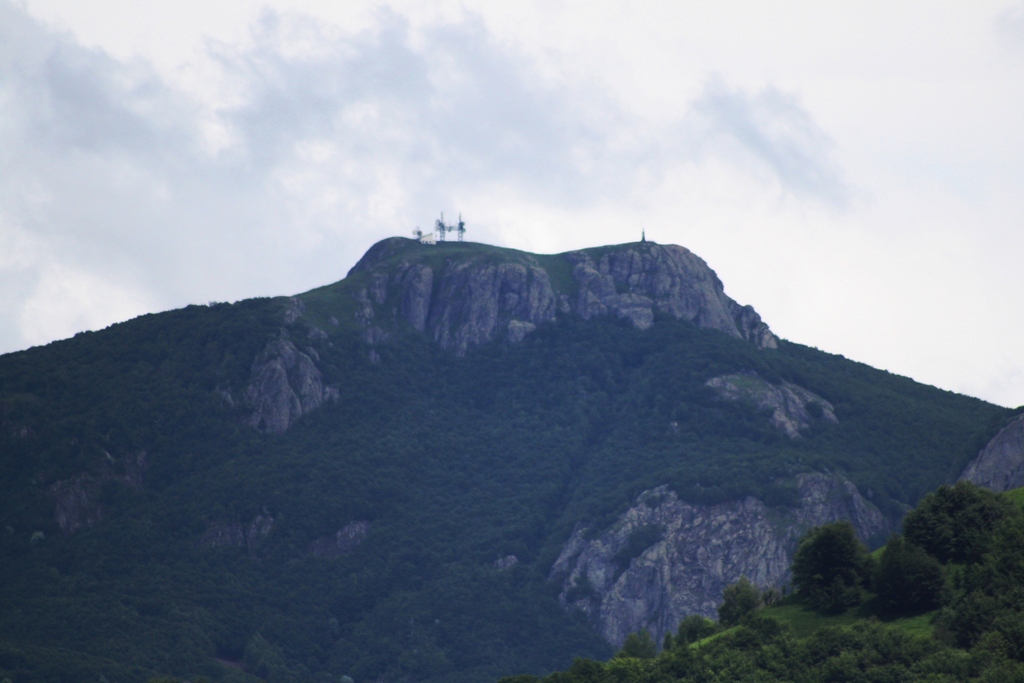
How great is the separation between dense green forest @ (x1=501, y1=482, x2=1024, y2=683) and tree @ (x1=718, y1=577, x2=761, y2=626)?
7.28 metres

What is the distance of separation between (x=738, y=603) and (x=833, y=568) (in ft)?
77.6

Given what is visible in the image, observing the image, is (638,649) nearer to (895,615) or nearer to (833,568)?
(833,568)

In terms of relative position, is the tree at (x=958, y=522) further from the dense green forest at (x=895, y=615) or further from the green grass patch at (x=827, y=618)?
the green grass patch at (x=827, y=618)

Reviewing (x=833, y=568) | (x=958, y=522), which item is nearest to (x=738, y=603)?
(x=833, y=568)

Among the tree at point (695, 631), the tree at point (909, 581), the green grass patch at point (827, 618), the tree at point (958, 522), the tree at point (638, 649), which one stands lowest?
the tree at point (638, 649)

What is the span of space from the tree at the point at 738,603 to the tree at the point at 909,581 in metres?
25.0

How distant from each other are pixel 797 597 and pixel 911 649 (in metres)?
25.7

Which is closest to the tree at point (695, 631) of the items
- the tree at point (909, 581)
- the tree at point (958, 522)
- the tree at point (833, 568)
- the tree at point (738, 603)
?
the tree at point (738, 603)

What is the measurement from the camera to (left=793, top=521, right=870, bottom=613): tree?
107 metres

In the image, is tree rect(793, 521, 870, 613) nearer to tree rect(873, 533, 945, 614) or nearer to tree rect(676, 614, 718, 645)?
tree rect(873, 533, 945, 614)

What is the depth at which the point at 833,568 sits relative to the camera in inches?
4368

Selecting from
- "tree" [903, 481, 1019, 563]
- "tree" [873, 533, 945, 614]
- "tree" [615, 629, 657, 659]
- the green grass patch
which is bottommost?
"tree" [615, 629, 657, 659]

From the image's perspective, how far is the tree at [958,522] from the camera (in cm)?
10138

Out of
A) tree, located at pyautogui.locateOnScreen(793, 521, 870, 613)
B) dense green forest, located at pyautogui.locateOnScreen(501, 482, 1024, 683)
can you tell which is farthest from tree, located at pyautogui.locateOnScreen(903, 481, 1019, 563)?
tree, located at pyautogui.locateOnScreen(793, 521, 870, 613)
